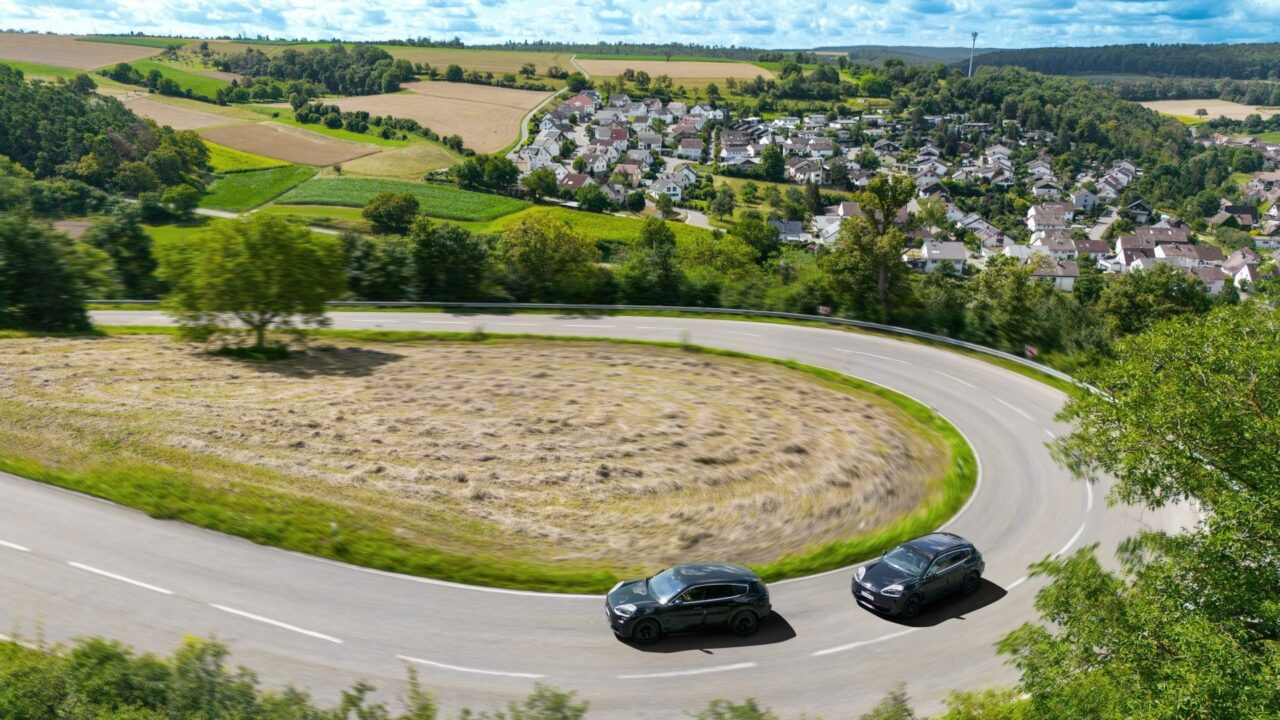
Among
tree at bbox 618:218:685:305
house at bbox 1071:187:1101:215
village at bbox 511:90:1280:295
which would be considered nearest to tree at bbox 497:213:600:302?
tree at bbox 618:218:685:305

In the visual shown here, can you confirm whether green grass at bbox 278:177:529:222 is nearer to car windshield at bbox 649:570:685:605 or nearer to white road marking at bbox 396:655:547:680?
car windshield at bbox 649:570:685:605

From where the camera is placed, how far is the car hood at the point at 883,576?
16.9 metres

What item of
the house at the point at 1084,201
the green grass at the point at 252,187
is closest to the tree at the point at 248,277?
the green grass at the point at 252,187

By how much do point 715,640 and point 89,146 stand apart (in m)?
118

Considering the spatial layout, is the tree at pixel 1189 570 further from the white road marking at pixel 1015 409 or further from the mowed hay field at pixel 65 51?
the mowed hay field at pixel 65 51

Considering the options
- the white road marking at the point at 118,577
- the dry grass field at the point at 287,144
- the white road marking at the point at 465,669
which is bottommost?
the white road marking at the point at 465,669

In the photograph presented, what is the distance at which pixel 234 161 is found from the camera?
10950 cm

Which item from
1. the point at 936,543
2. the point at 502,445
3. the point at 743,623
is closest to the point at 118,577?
the point at 502,445

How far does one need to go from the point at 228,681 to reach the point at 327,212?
8662cm

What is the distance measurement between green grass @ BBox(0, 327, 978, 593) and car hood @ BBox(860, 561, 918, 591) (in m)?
1.55

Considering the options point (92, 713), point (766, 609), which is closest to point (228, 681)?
point (92, 713)

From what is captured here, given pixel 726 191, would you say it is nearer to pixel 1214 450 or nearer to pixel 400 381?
pixel 400 381

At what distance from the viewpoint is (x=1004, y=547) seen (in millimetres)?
20484

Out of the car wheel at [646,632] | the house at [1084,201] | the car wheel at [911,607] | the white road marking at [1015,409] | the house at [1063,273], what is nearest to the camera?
the car wheel at [646,632]
